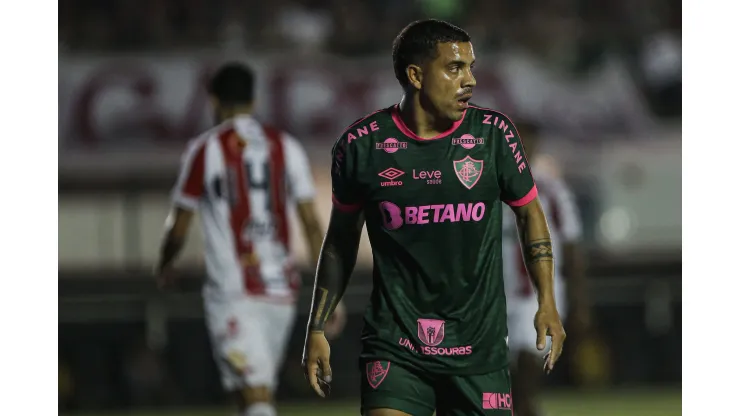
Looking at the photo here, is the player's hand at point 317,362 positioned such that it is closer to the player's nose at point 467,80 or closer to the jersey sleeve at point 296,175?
the player's nose at point 467,80

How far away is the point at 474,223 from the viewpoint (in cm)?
545

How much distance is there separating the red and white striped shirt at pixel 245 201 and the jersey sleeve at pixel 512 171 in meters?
2.91

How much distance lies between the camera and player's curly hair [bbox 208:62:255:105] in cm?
824

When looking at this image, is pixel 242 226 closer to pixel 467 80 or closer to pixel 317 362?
pixel 317 362

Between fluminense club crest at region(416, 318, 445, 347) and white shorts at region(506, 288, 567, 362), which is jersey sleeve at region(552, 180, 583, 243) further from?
fluminense club crest at region(416, 318, 445, 347)

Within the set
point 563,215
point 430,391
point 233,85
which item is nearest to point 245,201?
point 233,85

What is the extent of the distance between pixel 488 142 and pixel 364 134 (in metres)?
0.46

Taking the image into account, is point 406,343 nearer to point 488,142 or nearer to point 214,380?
point 488,142

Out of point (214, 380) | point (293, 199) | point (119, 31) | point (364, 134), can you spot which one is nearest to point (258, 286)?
point (293, 199)

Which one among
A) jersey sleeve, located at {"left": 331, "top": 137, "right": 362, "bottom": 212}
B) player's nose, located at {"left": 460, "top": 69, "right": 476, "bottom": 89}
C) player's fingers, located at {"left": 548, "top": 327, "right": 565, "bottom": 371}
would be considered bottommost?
player's fingers, located at {"left": 548, "top": 327, "right": 565, "bottom": 371}

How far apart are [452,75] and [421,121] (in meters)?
0.23

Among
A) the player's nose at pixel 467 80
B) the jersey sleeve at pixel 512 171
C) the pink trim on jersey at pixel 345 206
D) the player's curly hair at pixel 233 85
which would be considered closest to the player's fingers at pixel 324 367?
the pink trim on jersey at pixel 345 206

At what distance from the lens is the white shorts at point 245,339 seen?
8.13 metres

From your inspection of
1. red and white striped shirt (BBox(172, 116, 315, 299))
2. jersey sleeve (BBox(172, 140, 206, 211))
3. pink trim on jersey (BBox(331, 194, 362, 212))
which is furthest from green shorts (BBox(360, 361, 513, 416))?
jersey sleeve (BBox(172, 140, 206, 211))
